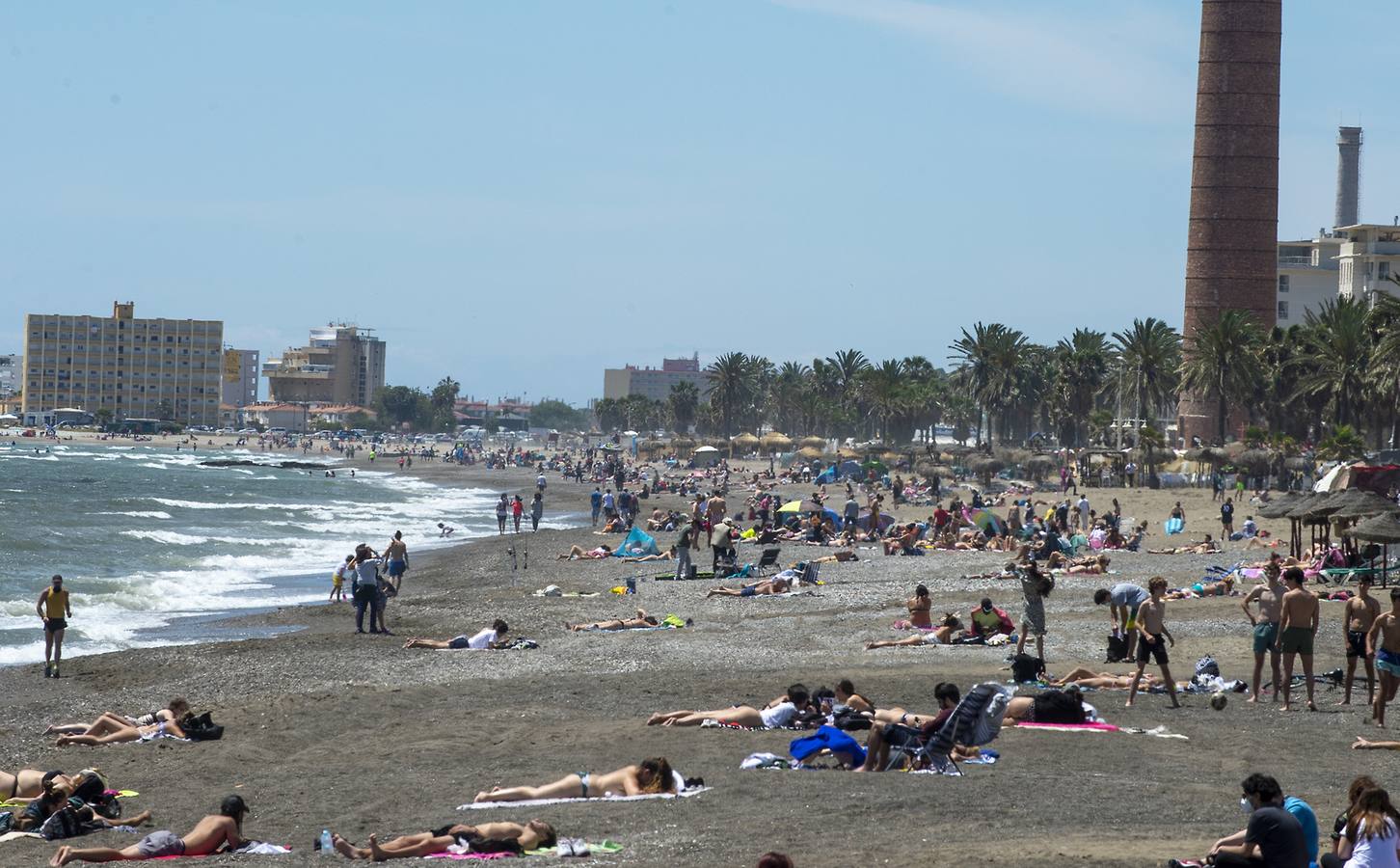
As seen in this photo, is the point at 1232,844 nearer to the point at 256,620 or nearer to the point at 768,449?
the point at 256,620

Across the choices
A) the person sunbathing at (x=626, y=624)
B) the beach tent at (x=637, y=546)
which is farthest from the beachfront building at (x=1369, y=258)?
the person sunbathing at (x=626, y=624)

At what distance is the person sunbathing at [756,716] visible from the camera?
12.5m

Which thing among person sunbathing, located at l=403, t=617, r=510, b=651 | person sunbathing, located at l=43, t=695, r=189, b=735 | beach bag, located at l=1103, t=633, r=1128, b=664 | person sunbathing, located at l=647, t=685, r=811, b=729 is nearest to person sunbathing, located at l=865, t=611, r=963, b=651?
beach bag, located at l=1103, t=633, r=1128, b=664

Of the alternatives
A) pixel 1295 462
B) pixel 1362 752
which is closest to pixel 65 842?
pixel 1362 752

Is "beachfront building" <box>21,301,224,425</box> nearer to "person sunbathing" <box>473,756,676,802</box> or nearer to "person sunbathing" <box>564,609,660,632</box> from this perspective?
"person sunbathing" <box>564,609,660,632</box>

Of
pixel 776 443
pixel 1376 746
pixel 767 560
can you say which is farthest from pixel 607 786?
pixel 776 443

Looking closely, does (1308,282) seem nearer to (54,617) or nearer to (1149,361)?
(1149,361)

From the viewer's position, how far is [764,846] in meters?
8.73

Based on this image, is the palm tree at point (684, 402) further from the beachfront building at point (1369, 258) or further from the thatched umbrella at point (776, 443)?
the beachfront building at point (1369, 258)

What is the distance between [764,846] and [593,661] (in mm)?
9144

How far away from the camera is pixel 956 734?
1092cm

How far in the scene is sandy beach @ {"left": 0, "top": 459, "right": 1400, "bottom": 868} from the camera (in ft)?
30.0

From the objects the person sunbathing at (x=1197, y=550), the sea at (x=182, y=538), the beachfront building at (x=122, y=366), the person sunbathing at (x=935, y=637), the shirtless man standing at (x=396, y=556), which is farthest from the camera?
the beachfront building at (x=122, y=366)

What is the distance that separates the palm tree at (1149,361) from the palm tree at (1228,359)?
3334 mm
